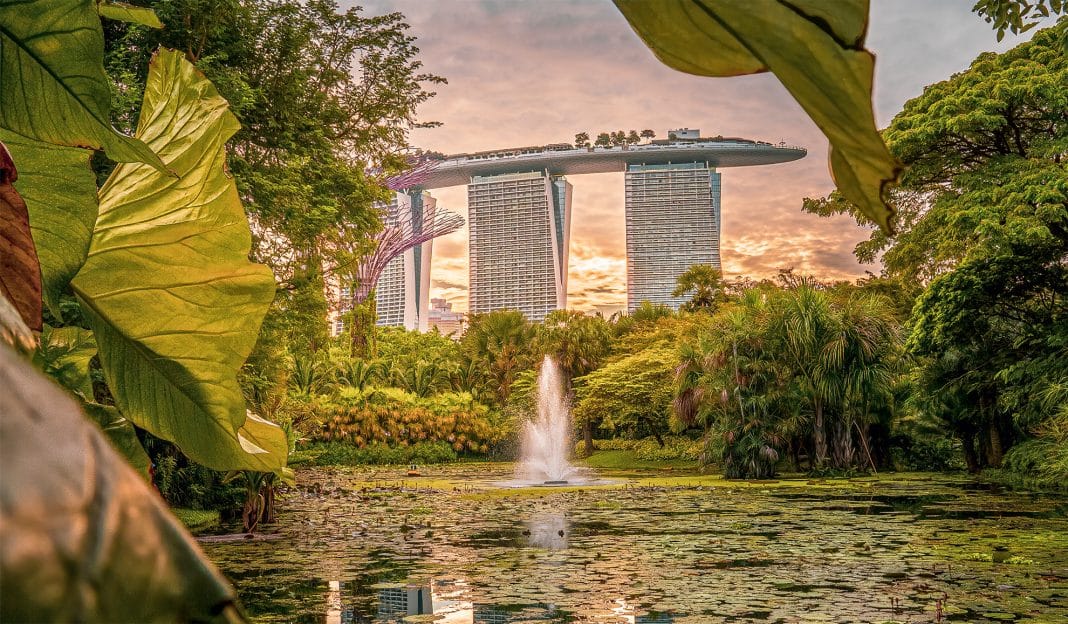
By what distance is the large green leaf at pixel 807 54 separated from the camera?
16 cm

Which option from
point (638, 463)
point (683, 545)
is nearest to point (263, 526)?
point (683, 545)

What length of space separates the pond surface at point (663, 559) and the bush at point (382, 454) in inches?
294

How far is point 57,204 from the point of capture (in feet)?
0.95

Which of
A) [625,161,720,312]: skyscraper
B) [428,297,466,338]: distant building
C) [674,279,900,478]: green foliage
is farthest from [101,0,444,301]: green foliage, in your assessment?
[428,297,466,338]: distant building

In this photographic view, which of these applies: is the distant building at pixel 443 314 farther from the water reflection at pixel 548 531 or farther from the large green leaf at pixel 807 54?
the large green leaf at pixel 807 54

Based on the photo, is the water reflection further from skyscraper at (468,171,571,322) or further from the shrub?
skyscraper at (468,171,571,322)

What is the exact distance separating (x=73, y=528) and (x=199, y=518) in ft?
27.7

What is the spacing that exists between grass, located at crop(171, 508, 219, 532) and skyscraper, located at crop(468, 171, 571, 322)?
143ft

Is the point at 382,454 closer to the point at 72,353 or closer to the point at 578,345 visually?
the point at 578,345

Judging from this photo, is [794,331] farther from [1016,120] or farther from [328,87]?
[328,87]

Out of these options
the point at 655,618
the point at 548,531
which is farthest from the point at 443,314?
Answer: the point at 655,618

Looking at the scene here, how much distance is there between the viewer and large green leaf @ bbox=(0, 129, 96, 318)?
29cm

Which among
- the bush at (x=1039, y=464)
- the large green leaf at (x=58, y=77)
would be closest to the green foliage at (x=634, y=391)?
the bush at (x=1039, y=464)

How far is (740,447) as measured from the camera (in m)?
12.9
